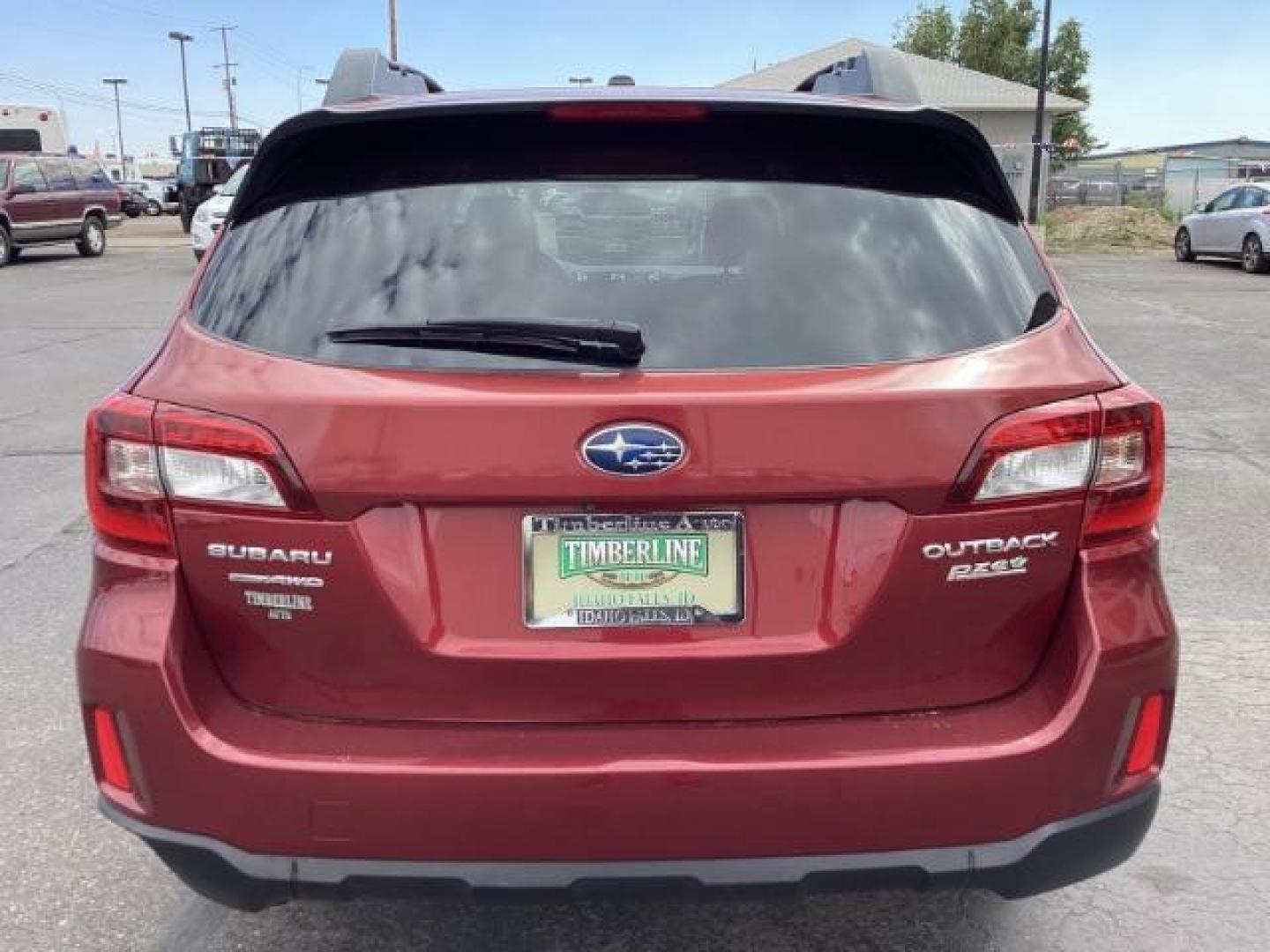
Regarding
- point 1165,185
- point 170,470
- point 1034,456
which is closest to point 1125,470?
point 1034,456

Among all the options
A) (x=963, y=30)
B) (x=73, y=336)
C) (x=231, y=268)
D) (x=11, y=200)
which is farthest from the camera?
(x=963, y=30)

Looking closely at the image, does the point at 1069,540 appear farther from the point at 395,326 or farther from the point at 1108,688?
the point at 395,326

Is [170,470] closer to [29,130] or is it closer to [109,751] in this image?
[109,751]

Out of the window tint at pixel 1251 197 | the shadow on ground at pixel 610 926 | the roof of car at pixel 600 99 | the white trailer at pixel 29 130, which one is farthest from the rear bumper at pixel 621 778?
the white trailer at pixel 29 130

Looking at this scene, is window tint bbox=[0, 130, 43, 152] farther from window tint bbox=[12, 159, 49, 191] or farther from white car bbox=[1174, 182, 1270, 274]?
white car bbox=[1174, 182, 1270, 274]

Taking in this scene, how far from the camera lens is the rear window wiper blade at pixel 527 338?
207 cm

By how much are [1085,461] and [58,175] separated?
26.1m

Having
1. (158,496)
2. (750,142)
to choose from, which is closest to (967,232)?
(750,142)

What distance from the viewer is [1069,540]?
6.94ft

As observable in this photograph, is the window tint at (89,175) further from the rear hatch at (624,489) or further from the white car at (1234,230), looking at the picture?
the rear hatch at (624,489)

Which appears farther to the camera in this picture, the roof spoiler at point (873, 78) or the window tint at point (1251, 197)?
the window tint at point (1251, 197)

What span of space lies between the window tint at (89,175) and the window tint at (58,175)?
0.73 feet

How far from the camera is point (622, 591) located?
2.05 metres

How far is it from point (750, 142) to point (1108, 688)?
1.21m
